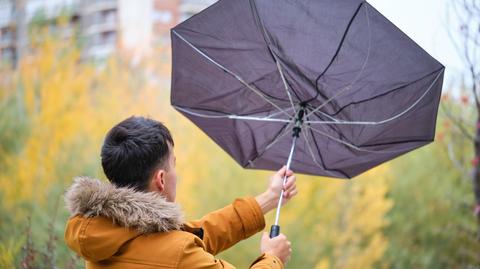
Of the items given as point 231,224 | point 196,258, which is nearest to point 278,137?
point 231,224

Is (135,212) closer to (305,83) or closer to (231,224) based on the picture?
(231,224)

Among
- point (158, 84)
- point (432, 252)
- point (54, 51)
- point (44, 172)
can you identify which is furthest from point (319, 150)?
point (158, 84)

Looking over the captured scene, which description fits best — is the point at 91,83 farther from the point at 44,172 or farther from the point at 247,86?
the point at 247,86

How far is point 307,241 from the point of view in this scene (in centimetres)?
1243

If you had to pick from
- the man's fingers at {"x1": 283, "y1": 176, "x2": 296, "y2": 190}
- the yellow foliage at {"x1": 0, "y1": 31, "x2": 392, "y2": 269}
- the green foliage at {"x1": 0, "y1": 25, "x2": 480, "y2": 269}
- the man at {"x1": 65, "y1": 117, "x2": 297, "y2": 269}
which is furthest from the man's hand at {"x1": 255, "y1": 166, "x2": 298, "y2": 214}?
the yellow foliage at {"x1": 0, "y1": 31, "x2": 392, "y2": 269}

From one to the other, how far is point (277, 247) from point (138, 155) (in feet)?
1.88

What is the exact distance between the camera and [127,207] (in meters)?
1.87

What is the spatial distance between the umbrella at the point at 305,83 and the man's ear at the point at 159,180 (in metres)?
0.49

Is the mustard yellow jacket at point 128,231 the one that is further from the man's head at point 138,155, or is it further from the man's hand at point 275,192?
the man's hand at point 275,192

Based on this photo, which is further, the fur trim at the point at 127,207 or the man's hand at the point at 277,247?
the man's hand at the point at 277,247

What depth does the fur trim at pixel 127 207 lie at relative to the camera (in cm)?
187

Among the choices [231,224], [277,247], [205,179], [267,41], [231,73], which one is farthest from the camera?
[205,179]

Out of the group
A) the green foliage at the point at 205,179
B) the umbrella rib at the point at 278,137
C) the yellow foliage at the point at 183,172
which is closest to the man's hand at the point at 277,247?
the umbrella rib at the point at 278,137

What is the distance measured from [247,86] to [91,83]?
44.0ft
